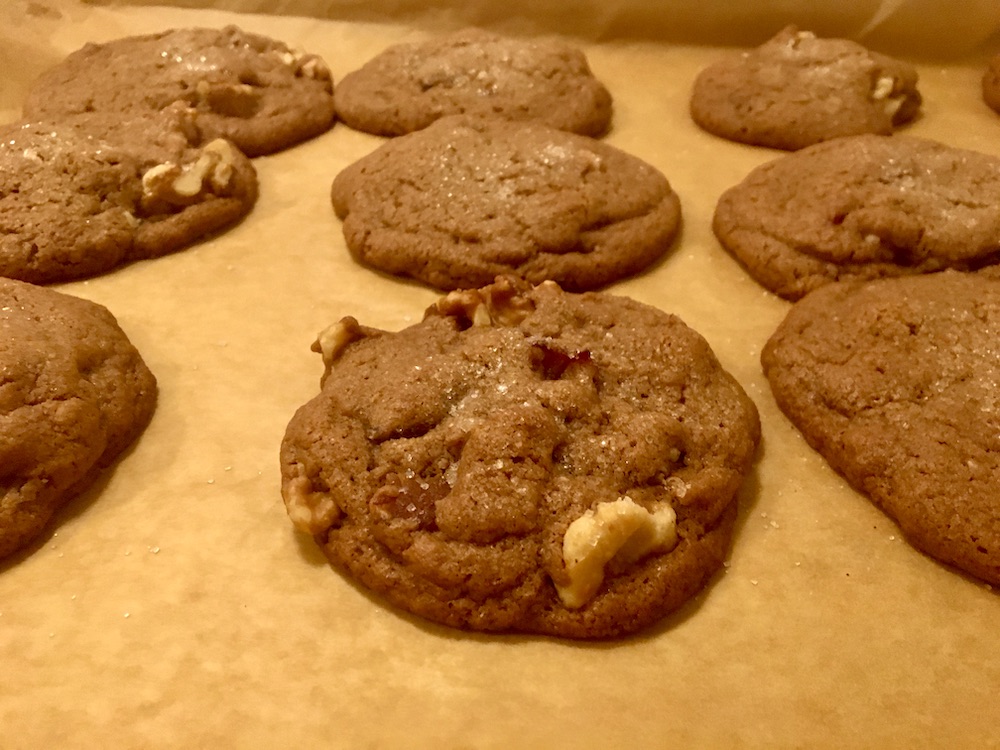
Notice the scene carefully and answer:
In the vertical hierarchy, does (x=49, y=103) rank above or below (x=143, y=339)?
above

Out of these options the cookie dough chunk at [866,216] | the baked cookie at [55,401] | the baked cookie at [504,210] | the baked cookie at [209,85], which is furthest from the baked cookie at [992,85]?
the baked cookie at [55,401]

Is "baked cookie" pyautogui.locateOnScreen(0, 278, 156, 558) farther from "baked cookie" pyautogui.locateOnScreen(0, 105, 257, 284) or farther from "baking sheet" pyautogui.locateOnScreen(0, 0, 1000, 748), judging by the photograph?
"baked cookie" pyautogui.locateOnScreen(0, 105, 257, 284)

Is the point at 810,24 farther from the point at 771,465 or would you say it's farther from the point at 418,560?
the point at 418,560

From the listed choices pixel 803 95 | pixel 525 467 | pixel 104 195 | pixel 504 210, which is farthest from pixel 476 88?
pixel 525 467

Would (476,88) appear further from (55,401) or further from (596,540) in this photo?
(596,540)

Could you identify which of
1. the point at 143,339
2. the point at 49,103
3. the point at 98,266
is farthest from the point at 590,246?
the point at 49,103
